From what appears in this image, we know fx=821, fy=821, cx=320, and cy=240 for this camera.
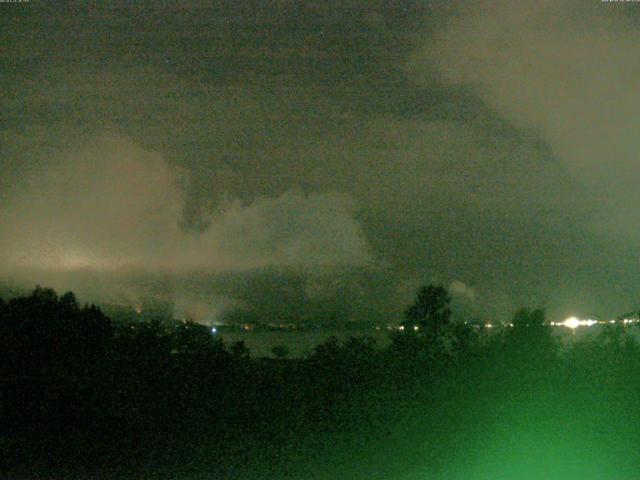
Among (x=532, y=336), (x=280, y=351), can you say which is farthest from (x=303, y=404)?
(x=532, y=336)

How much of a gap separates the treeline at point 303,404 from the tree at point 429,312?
157 centimetres

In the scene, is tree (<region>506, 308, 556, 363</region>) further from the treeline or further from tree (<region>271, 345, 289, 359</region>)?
tree (<region>271, 345, 289, 359</region>)

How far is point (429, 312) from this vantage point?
1759 centimetres

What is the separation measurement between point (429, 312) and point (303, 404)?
17.0 ft

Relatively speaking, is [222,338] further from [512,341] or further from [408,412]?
[512,341]

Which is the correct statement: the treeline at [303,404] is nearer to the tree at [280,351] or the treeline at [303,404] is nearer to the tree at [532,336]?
the tree at [532,336]

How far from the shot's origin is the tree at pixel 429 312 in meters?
17.0

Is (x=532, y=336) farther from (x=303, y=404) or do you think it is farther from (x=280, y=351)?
(x=280, y=351)

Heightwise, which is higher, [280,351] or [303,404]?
[280,351]

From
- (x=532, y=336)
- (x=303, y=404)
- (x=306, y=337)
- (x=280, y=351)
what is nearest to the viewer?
(x=303, y=404)

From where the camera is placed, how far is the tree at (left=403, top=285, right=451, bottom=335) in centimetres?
1695

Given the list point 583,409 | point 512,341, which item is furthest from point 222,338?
point 583,409

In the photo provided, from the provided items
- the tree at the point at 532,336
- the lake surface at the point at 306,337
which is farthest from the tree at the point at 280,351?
the tree at the point at 532,336

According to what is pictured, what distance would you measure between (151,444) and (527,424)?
5580 millimetres
